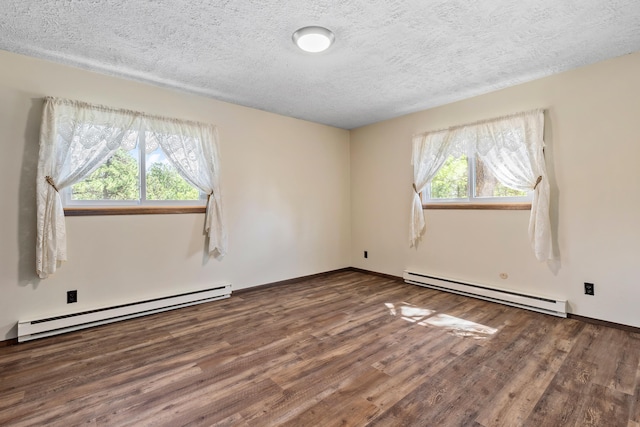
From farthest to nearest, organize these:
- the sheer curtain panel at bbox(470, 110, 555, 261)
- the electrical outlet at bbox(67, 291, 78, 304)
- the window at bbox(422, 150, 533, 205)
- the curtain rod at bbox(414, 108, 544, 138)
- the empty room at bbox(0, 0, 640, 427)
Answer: the window at bbox(422, 150, 533, 205) < the curtain rod at bbox(414, 108, 544, 138) < the sheer curtain panel at bbox(470, 110, 555, 261) < the electrical outlet at bbox(67, 291, 78, 304) < the empty room at bbox(0, 0, 640, 427)

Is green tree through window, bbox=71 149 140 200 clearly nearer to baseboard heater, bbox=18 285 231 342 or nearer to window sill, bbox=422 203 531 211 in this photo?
baseboard heater, bbox=18 285 231 342

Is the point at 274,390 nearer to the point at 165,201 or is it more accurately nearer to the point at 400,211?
the point at 165,201

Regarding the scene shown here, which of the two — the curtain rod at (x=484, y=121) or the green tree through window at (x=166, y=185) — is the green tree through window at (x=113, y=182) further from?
the curtain rod at (x=484, y=121)

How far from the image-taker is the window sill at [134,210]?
2.83m

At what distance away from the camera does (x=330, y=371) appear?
2.06m

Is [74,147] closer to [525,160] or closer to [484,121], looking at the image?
[484,121]

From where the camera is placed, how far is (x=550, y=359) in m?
2.17

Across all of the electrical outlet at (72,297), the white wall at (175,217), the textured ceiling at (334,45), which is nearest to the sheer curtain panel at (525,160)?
the textured ceiling at (334,45)

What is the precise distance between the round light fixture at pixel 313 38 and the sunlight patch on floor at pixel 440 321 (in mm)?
2633

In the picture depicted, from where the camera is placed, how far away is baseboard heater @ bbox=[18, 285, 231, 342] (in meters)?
2.56

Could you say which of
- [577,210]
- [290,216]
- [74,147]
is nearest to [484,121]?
[577,210]

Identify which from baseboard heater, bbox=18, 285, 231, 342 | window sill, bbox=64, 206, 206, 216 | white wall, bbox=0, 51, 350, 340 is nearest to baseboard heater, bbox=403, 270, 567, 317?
white wall, bbox=0, 51, 350, 340

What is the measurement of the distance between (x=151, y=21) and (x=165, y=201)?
6.10ft

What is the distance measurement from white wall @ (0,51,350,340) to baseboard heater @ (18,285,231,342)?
0.10 m
